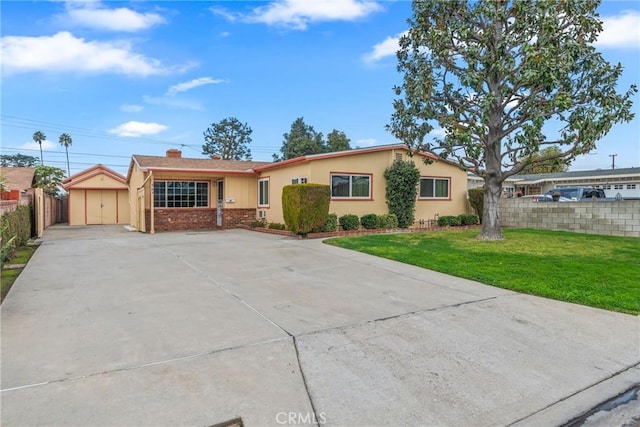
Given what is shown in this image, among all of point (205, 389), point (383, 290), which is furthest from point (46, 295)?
point (383, 290)

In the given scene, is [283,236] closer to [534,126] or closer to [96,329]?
[534,126]

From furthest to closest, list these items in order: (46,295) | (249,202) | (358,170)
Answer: (249,202) → (358,170) → (46,295)

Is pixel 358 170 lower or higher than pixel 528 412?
higher

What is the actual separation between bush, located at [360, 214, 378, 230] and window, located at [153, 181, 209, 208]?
7.75 meters

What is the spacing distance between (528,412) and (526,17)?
425 inches

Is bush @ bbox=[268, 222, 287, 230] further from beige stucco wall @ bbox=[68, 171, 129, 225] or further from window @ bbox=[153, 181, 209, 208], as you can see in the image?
beige stucco wall @ bbox=[68, 171, 129, 225]

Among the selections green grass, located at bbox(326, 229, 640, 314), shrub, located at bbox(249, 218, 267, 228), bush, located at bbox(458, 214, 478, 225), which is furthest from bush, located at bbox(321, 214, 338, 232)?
bush, located at bbox(458, 214, 478, 225)

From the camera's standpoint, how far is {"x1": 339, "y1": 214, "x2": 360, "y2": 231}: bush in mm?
14242

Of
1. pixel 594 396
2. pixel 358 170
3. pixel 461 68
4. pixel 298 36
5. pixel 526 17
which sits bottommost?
pixel 594 396

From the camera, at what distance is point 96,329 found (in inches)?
162

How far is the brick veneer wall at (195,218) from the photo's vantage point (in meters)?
16.4

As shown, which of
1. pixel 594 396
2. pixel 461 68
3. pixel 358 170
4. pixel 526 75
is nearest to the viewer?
pixel 594 396

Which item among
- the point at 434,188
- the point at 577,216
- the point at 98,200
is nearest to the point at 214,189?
the point at 98,200

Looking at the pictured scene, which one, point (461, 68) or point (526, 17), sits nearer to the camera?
point (526, 17)
